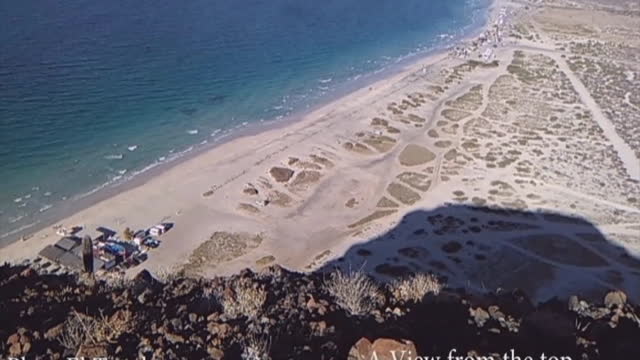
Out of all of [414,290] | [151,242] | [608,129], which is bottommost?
[608,129]

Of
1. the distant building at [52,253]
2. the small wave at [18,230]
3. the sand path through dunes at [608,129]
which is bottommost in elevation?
the sand path through dunes at [608,129]

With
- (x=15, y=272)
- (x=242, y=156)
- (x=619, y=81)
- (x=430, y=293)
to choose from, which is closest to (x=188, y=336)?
(x=430, y=293)

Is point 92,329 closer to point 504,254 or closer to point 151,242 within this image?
point 151,242

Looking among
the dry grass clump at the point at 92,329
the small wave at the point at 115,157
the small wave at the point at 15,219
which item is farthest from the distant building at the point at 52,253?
the dry grass clump at the point at 92,329

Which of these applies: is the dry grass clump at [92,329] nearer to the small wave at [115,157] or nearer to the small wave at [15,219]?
the small wave at [15,219]

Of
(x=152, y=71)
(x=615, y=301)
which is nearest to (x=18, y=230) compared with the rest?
(x=152, y=71)
